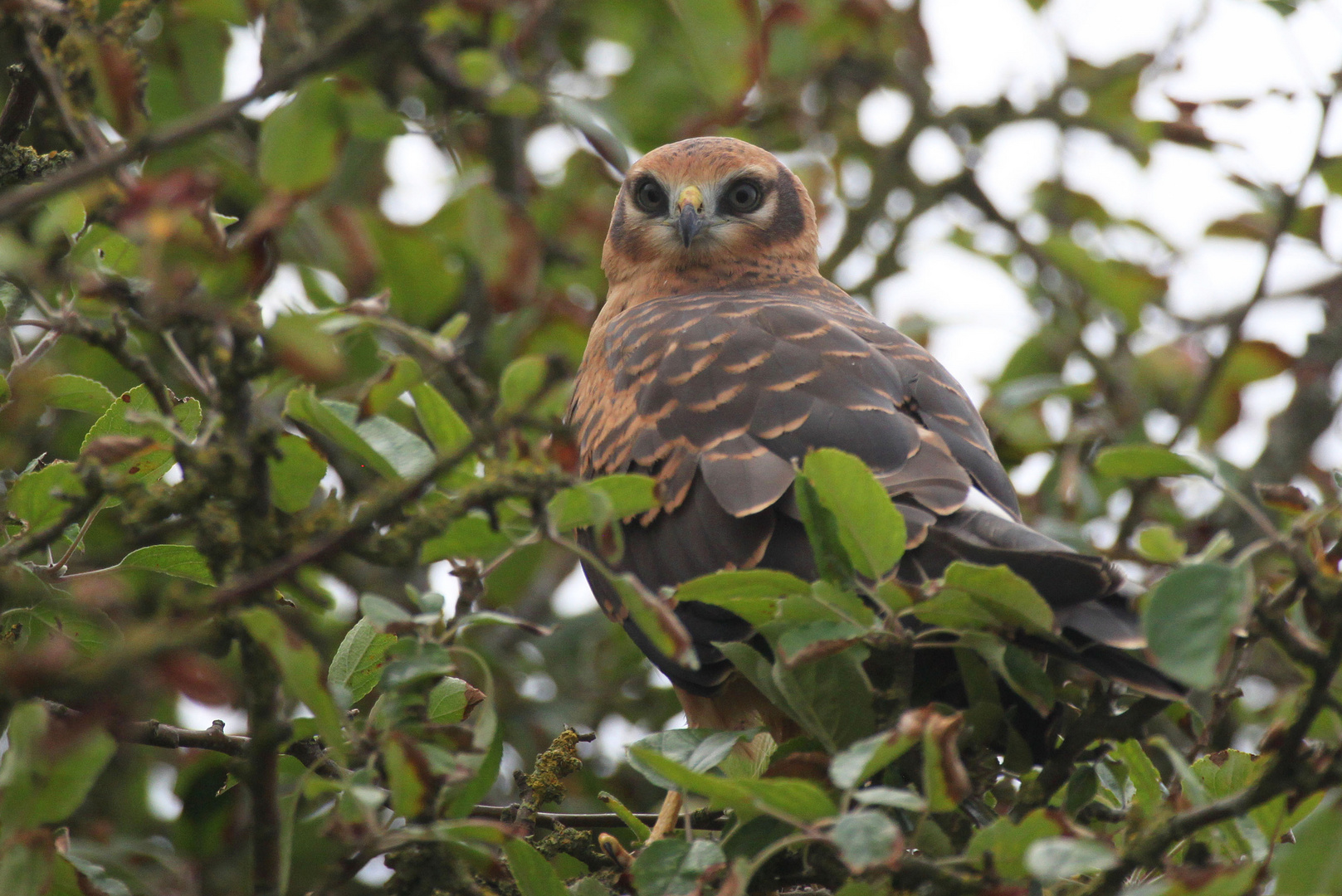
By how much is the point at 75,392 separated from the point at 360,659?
2.60 ft

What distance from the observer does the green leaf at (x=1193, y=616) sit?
1.59 meters

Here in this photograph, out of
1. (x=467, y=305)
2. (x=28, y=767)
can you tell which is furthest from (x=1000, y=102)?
(x=28, y=767)

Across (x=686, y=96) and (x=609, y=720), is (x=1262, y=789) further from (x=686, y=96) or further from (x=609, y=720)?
(x=686, y=96)

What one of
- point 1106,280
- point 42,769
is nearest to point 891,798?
point 42,769

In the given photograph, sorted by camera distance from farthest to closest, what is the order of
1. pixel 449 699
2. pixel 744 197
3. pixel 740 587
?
1. pixel 744 197
2. pixel 449 699
3. pixel 740 587

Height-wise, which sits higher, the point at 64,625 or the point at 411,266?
the point at 411,266

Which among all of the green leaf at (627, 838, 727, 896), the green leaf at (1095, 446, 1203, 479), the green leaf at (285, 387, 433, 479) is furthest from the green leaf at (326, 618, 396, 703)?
the green leaf at (1095, 446, 1203, 479)

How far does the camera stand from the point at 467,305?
5496mm

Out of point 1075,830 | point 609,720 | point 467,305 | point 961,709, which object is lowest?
point 609,720

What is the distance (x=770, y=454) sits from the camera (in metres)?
3.20

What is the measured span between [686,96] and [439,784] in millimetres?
4463

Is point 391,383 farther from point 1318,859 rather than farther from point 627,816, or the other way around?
point 1318,859

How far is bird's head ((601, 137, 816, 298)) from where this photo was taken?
17.0 ft

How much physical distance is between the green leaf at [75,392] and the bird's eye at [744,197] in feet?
10.6
